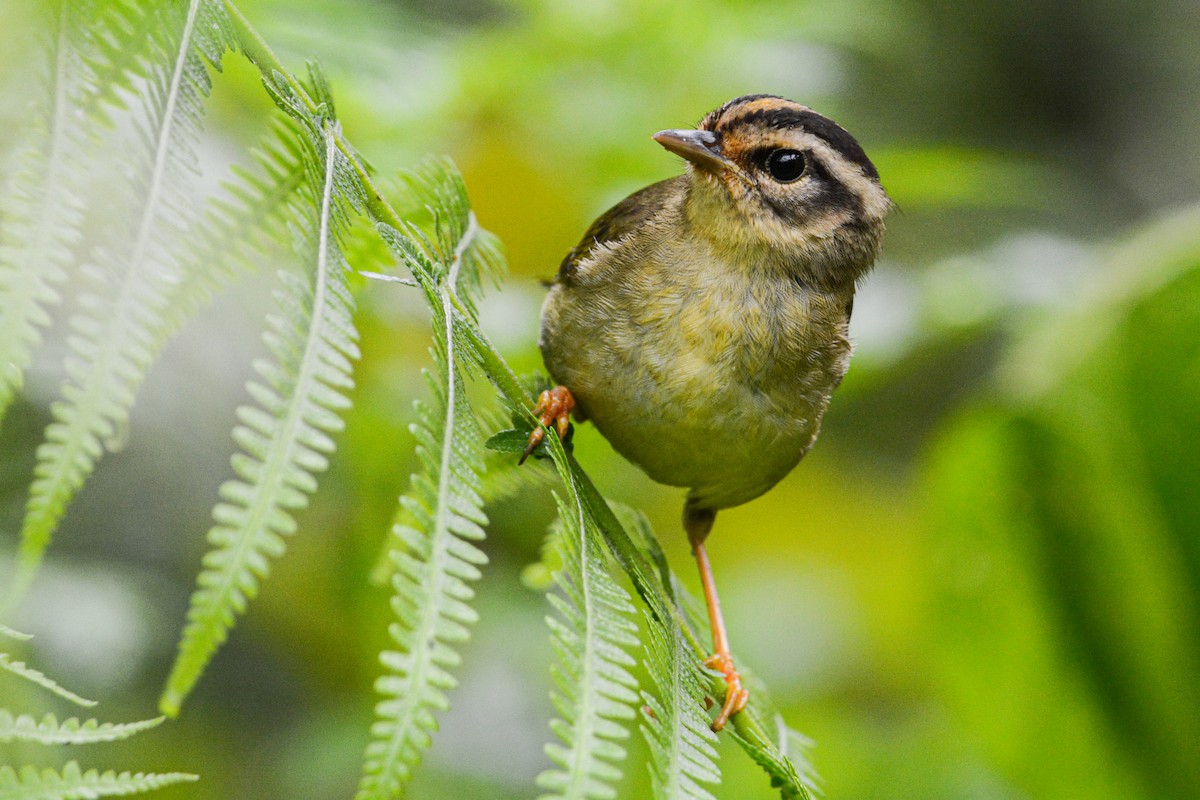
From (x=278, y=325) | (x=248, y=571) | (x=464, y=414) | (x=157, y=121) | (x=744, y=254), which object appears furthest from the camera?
(x=744, y=254)

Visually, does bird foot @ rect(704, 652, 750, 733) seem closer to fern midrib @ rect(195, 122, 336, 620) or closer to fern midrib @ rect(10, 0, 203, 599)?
fern midrib @ rect(195, 122, 336, 620)

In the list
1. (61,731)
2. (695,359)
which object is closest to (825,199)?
(695,359)

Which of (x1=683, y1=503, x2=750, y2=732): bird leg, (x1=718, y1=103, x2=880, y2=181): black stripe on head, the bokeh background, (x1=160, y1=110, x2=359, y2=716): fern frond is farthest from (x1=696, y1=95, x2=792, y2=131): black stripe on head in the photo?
(x1=160, y1=110, x2=359, y2=716): fern frond

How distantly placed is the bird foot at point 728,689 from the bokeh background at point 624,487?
2.81 ft

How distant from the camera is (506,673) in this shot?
10.8ft

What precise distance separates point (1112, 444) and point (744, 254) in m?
1.76

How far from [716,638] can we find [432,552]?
1387 mm

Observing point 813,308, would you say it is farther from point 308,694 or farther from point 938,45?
point 938,45

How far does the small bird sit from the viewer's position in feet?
7.50

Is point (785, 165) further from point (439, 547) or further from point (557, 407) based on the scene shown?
point (439, 547)

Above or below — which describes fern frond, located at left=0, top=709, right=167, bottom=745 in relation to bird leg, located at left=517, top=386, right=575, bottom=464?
below

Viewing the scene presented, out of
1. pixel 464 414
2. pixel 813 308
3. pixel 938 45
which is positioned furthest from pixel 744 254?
pixel 938 45

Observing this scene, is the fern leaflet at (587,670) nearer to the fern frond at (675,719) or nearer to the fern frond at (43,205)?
the fern frond at (675,719)

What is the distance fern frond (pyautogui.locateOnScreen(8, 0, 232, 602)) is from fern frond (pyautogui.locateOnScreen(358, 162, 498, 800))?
0.30 m
